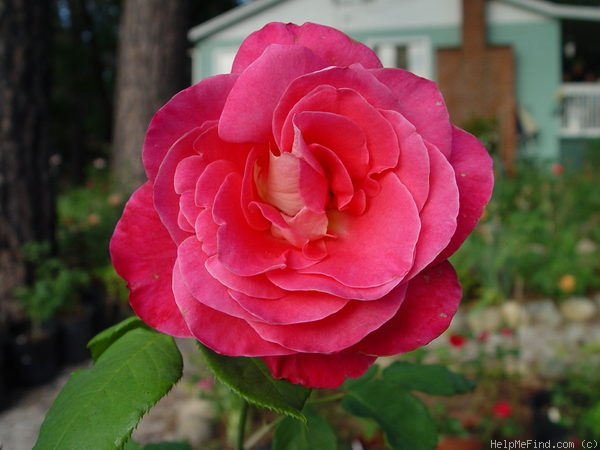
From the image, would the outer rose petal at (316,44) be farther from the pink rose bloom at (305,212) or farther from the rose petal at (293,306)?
the rose petal at (293,306)

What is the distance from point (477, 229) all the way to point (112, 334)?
134 inches

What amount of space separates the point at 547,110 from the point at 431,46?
6.68 feet

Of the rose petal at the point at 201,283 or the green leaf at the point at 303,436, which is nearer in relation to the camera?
the rose petal at the point at 201,283

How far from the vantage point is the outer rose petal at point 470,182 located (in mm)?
435

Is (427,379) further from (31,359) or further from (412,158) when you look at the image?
(31,359)

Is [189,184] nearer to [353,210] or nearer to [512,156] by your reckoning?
[353,210]

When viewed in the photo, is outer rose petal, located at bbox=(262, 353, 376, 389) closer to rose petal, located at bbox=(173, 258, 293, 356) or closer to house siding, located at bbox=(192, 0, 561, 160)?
rose petal, located at bbox=(173, 258, 293, 356)

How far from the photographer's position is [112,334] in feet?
1.88

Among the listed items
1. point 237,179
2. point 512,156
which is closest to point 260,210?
point 237,179

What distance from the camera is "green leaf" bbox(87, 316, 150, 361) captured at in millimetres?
561

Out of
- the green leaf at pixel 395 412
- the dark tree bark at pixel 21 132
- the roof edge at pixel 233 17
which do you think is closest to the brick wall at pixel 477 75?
the roof edge at pixel 233 17

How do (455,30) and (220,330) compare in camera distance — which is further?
(455,30)

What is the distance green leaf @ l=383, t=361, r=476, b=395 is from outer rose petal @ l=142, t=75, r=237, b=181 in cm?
46

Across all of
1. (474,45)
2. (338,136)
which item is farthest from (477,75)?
(338,136)
